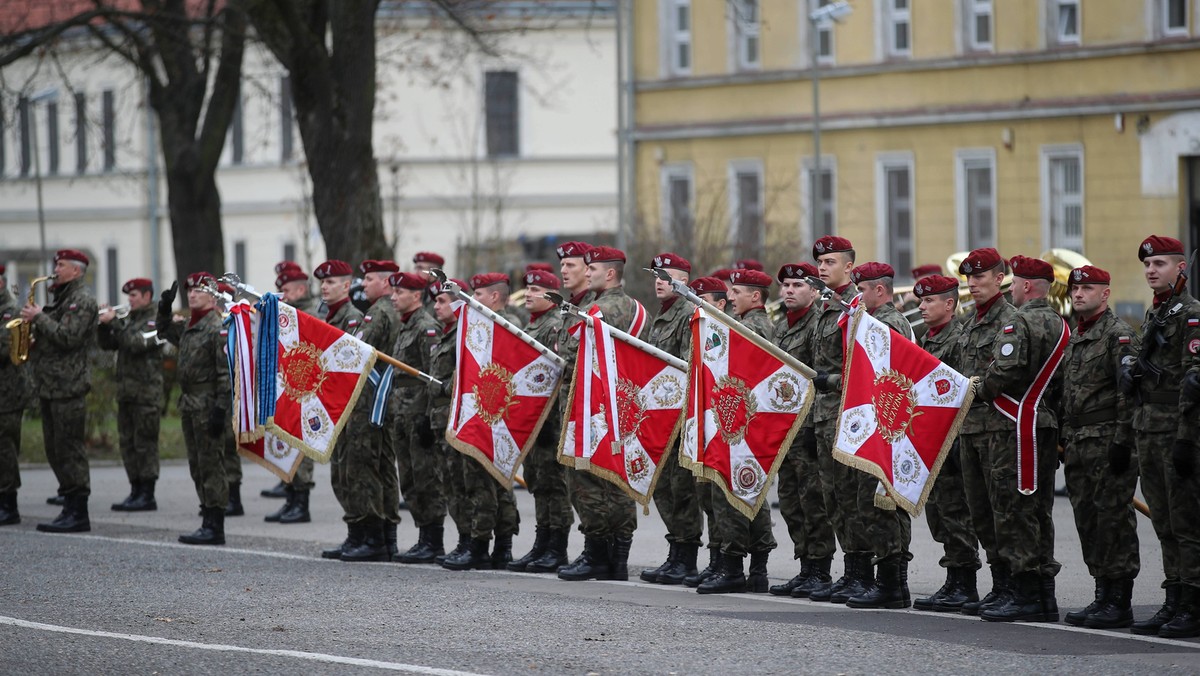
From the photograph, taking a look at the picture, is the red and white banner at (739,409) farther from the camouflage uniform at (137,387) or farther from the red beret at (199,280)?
the camouflage uniform at (137,387)

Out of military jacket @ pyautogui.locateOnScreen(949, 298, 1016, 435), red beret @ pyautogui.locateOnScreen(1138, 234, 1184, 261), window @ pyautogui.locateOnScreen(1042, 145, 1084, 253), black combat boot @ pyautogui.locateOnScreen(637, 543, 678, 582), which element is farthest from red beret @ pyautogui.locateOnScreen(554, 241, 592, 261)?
window @ pyautogui.locateOnScreen(1042, 145, 1084, 253)

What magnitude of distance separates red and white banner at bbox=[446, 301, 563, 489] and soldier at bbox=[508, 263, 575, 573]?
0.20m

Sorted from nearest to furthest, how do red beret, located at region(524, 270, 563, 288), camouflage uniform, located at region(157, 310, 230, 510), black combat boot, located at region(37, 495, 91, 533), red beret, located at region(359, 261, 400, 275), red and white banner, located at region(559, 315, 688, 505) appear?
1. red and white banner, located at region(559, 315, 688, 505)
2. red beret, located at region(524, 270, 563, 288)
3. red beret, located at region(359, 261, 400, 275)
4. camouflage uniform, located at region(157, 310, 230, 510)
5. black combat boot, located at region(37, 495, 91, 533)

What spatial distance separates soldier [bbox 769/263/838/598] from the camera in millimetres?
12188


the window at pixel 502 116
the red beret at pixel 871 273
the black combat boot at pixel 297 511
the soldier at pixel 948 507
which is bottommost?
the black combat boot at pixel 297 511

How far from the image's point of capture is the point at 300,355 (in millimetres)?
14359

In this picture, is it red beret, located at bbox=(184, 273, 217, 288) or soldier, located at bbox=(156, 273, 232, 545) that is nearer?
soldier, located at bbox=(156, 273, 232, 545)

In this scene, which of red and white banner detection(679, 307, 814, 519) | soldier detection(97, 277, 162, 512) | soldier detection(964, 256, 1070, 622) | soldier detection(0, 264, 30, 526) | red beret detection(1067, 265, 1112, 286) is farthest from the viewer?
soldier detection(97, 277, 162, 512)

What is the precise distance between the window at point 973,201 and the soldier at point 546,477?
20.3m

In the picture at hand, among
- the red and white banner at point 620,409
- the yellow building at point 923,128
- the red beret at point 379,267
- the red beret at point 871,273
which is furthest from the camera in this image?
the yellow building at point 923,128

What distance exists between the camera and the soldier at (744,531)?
12.4m

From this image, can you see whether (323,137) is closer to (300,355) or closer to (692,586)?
(300,355)

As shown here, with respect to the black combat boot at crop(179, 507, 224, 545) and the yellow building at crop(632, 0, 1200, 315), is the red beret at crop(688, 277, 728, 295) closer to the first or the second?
the black combat boot at crop(179, 507, 224, 545)

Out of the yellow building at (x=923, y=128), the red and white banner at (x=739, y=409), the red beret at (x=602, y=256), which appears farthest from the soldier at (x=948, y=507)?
the yellow building at (x=923, y=128)
